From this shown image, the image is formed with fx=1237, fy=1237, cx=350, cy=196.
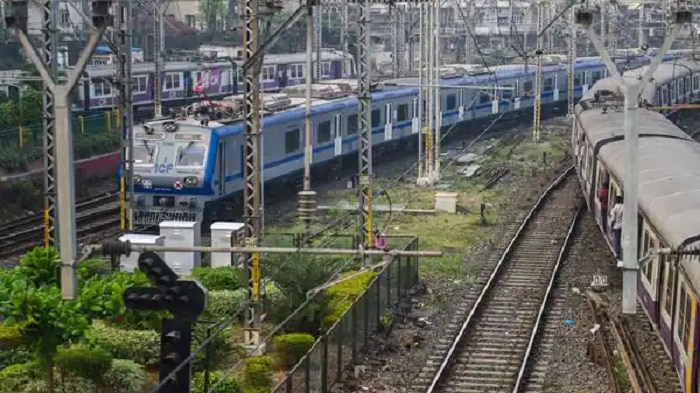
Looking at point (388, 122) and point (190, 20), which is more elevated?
point (190, 20)

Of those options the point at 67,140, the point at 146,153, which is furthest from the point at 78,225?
the point at 67,140

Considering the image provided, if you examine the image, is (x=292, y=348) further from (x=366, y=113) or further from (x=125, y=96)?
(x=125, y=96)

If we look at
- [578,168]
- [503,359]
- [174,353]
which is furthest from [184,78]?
[174,353]

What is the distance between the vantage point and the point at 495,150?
3969 cm

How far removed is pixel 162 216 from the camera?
81.7 ft

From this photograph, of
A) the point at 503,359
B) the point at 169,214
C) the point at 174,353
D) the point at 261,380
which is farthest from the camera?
the point at 169,214

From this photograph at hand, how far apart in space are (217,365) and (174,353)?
4.33 m

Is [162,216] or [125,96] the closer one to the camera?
[125,96]

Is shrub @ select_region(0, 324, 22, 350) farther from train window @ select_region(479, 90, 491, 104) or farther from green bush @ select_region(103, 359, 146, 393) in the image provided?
train window @ select_region(479, 90, 491, 104)

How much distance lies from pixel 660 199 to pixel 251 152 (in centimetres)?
518

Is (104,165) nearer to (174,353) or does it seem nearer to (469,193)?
(469,193)

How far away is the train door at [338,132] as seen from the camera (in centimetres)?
3192

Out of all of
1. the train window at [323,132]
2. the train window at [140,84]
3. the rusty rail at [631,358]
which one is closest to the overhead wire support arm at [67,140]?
the rusty rail at [631,358]

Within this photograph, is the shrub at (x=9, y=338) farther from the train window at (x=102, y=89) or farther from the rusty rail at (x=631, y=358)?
the train window at (x=102, y=89)
